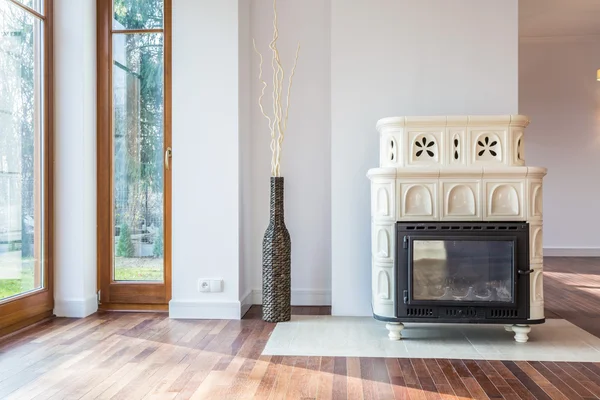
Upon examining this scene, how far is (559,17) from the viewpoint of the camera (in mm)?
6590

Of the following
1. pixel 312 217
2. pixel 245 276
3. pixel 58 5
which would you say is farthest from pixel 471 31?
pixel 58 5

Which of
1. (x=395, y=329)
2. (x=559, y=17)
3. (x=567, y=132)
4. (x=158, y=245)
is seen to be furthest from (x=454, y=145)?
(x=567, y=132)

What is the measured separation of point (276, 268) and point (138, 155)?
1.34m

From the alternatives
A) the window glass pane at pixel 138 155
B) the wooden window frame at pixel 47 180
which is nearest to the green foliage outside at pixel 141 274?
the window glass pane at pixel 138 155

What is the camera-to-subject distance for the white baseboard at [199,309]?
3.71m

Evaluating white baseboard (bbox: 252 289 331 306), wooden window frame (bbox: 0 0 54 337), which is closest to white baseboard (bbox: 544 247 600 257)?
white baseboard (bbox: 252 289 331 306)

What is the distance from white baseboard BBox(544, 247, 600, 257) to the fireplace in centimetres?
469

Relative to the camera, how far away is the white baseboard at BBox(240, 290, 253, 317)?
12.5 ft

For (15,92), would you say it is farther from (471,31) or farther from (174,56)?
(471,31)

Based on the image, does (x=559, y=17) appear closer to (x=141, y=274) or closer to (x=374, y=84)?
(x=374, y=84)

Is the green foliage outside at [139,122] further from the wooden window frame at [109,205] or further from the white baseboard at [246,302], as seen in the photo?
the white baseboard at [246,302]

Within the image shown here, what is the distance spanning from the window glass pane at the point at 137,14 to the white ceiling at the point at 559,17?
13.8 feet

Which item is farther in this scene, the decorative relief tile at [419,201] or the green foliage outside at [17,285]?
the green foliage outside at [17,285]

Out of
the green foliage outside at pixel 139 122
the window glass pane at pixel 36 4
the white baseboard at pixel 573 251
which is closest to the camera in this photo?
the window glass pane at pixel 36 4
